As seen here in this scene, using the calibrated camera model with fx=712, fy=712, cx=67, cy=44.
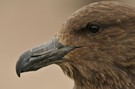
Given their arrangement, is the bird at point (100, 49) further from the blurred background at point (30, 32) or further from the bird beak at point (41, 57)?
the blurred background at point (30, 32)

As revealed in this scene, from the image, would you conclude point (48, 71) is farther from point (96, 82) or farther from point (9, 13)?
point (96, 82)

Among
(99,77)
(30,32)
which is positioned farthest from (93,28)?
(30,32)

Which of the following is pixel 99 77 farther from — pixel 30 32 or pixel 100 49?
pixel 30 32

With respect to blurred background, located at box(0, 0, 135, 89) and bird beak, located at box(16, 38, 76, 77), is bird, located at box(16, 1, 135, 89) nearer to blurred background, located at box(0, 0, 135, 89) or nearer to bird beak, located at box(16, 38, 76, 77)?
bird beak, located at box(16, 38, 76, 77)

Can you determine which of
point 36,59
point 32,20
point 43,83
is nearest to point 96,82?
point 36,59

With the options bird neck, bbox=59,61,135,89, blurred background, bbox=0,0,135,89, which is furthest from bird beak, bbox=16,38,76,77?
blurred background, bbox=0,0,135,89
